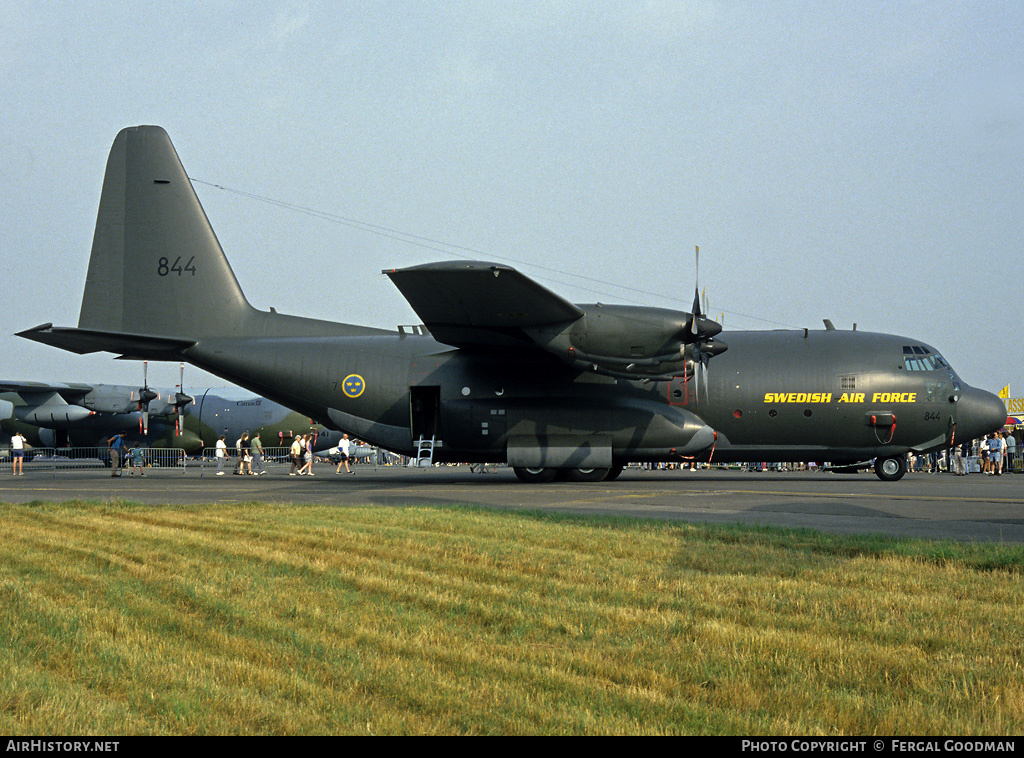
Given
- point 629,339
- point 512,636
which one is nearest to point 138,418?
point 629,339

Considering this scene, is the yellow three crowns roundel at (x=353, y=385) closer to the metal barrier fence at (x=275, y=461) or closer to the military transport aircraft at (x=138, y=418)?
the metal barrier fence at (x=275, y=461)

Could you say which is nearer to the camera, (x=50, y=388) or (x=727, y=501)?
(x=727, y=501)

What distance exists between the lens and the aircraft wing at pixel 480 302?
697 inches

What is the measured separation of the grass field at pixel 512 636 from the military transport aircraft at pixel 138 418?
36.1 meters

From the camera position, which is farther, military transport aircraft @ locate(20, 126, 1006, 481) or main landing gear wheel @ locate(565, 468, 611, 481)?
main landing gear wheel @ locate(565, 468, 611, 481)

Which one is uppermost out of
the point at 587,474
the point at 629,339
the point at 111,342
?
the point at 111,342

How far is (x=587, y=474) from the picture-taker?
73.8 feet

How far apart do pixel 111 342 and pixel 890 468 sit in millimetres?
21499

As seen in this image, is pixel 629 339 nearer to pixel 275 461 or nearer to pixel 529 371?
pixel 529 371

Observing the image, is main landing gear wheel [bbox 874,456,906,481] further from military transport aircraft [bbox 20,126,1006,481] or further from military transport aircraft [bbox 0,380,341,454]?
military transport aircraft [bbox 0,380,341,454]

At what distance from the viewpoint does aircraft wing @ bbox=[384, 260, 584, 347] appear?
17703mm

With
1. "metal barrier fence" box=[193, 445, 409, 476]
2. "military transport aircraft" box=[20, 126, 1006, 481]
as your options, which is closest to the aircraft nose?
"military transport aircraft" box=[20, 126, 1006, 481]

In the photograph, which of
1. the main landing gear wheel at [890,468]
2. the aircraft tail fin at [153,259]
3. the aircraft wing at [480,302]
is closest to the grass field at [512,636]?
the aircraft wing at [480,302]

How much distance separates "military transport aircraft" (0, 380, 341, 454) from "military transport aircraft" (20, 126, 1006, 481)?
19445mm
